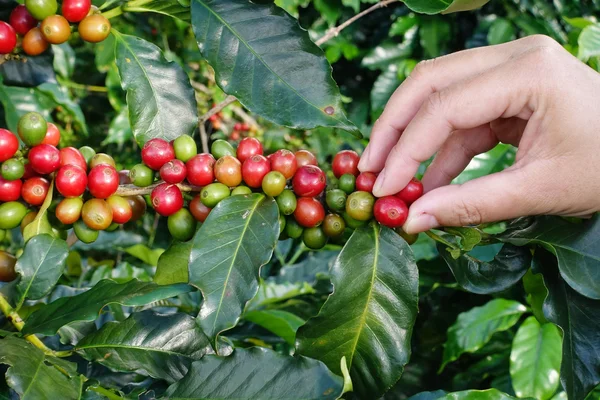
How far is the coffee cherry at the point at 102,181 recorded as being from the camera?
2.74 feet

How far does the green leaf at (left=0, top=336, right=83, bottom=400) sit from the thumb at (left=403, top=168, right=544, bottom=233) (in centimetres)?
55

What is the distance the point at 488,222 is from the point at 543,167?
0.13 metres

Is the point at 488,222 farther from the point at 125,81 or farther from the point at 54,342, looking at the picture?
the point at 54,342

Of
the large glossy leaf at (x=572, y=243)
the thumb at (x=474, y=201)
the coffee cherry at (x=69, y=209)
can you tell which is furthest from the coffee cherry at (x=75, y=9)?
the large glossy leaf at (x=572, y=243)

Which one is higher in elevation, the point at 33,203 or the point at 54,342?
the point at 33,203

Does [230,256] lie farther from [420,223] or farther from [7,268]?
[7,268]

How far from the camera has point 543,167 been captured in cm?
89

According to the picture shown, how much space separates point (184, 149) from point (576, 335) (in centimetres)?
71

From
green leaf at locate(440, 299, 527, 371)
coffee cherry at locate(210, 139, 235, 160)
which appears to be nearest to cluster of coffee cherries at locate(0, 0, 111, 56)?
coffee cherry at locate(210, 139, 235, 160)

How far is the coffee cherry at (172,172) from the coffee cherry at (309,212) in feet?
0.64

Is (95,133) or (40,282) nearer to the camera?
(40,282)

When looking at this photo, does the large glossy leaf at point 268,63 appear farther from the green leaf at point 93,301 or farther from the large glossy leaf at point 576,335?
the large glossy leaf at point 576,335

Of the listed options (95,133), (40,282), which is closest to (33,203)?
(40,282)

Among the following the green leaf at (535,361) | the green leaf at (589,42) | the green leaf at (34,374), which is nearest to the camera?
the green leaf at (34,374)
